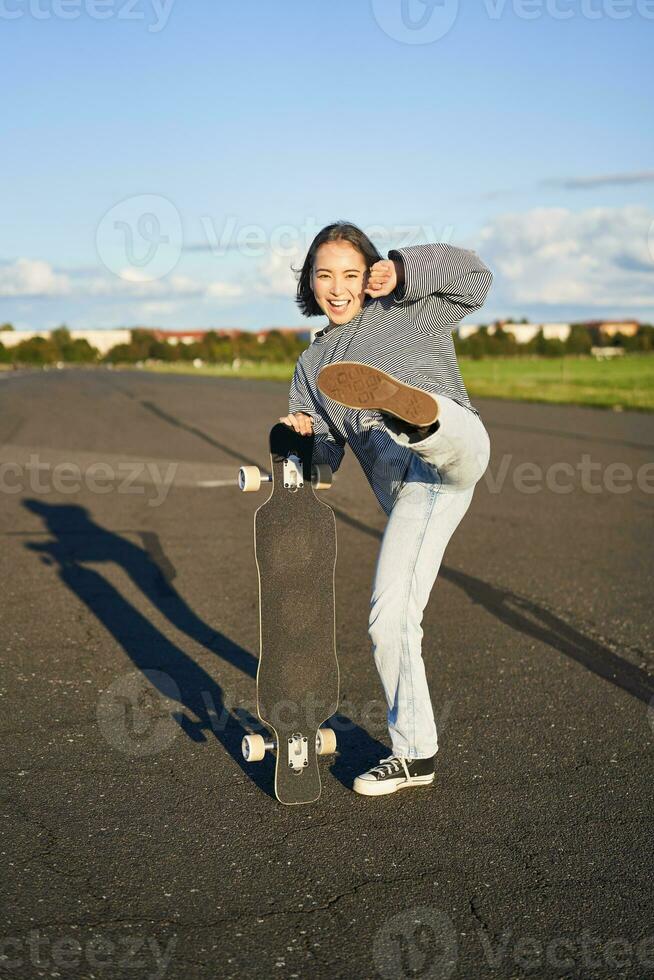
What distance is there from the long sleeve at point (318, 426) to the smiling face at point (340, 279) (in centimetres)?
27

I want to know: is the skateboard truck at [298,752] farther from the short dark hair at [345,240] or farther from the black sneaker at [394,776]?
the short dark hair at [345,240]

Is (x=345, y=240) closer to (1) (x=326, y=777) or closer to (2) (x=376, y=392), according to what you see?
(2) (x=376, y=392)

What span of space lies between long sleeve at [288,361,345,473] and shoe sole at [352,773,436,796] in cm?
112

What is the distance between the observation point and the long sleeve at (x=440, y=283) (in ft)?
12.0

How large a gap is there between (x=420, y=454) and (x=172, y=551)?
5.46m

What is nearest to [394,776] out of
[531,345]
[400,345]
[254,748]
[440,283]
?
[254,748]

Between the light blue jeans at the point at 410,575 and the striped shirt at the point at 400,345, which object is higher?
the striped shirt at the point at 400,345

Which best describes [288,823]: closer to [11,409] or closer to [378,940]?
[378,940]

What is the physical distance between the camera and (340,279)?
3.94 m

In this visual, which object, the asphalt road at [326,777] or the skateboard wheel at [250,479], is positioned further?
the skateboard wheel at [250,479]

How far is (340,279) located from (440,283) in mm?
403

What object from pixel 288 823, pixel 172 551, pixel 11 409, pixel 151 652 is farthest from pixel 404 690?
pixel 11 409

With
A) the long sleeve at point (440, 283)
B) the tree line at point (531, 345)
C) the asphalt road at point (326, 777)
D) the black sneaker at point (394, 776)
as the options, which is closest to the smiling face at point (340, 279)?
the long sleeve at point (440, 283)

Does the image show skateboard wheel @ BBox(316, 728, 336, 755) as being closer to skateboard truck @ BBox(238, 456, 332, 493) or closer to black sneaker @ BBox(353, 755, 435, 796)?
black sneaker @ BBox(353, 755, 435, 796)
